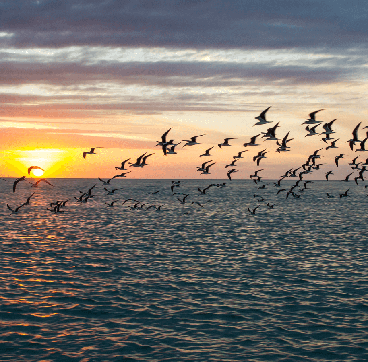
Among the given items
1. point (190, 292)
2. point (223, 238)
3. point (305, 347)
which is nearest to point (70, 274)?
point (190, 292)

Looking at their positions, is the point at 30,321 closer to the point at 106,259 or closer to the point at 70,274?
the point at 70,274

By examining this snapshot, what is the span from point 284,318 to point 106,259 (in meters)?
17.1

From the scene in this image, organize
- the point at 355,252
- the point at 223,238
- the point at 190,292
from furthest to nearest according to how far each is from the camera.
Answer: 1. the point at 223,238
2. the point at 355,252
3. the point at 190,292

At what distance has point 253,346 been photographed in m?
18.4

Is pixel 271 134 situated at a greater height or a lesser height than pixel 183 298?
greater

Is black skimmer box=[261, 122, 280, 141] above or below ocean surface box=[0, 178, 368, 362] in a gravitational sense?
above

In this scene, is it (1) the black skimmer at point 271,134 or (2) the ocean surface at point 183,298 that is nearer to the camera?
(2) the ocean surface at point 183,298

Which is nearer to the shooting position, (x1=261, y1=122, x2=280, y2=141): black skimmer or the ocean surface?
the ocean surface

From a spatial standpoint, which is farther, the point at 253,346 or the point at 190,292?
the point at 190,292

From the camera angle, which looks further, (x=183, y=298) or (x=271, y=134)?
(x=271, y=134)

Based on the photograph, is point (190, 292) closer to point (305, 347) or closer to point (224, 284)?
point (224, 284)

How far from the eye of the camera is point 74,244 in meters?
42.9

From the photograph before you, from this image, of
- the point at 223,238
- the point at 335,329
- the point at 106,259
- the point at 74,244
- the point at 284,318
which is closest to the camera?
the point at 335,329

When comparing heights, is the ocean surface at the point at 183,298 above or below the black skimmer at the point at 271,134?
below
